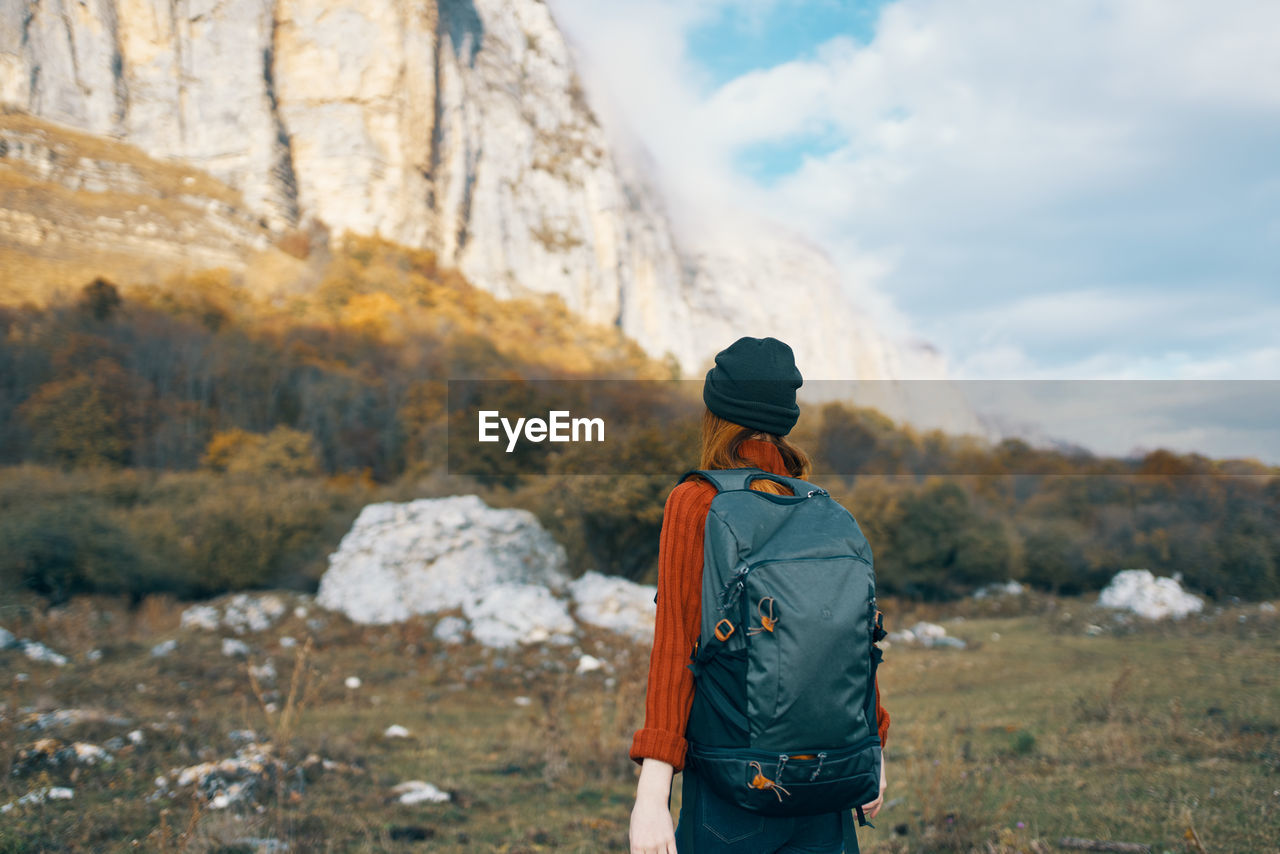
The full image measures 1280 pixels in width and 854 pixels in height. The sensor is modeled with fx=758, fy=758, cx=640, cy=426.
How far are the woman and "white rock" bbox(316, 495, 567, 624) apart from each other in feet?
38.2

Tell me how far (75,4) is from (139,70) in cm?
366

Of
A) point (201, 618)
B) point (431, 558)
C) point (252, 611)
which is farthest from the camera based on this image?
point (431, 558)

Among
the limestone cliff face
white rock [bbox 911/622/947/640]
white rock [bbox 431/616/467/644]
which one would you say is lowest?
white rock [bbox 911/622/947/640]

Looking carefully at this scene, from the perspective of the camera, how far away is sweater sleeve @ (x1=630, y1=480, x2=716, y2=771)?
4.27 feet

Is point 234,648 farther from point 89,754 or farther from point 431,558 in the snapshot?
point 89,754

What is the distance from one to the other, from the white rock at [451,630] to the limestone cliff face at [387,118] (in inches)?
1454

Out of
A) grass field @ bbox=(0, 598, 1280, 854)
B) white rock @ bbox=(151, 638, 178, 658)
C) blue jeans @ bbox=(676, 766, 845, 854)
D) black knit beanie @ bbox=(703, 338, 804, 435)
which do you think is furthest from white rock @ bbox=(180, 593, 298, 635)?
black knit beanie @ bbox=(703, 338, 804, 435)

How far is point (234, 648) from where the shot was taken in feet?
32.1

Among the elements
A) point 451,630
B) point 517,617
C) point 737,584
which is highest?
point 737,584

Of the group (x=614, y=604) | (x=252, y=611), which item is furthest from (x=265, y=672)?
(x=614, y=604)

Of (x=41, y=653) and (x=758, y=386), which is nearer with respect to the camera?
(x=758, y=386)

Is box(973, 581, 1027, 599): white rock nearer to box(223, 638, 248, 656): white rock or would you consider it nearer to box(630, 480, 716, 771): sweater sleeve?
box(223, 638, 248, 656): white rock

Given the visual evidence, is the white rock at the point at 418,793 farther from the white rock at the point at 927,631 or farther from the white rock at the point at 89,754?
the white rock at the point at 927,631

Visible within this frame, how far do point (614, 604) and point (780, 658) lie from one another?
39.2 feet
